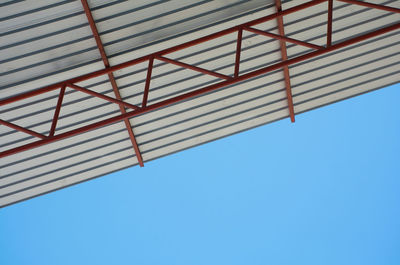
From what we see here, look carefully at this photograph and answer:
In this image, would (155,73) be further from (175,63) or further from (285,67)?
(285,67)

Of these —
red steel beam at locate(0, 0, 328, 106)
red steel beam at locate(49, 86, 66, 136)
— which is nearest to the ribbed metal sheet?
red steel beam at locate(0, 0, 328, 106)

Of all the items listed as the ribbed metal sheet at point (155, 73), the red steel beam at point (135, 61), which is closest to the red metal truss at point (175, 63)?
the red steel beam at point (135, 61)

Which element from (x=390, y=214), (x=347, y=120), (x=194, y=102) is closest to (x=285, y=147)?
(x=347, y=120)

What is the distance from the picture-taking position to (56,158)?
631 inches

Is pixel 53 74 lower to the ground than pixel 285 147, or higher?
lower

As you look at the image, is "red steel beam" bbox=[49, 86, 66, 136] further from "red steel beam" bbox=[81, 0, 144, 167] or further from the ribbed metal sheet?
"red steel beam" bbox=[81, 0, 144, 167]

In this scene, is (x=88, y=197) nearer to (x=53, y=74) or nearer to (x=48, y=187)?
(x=48, y=187)

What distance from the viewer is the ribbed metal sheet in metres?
13.6

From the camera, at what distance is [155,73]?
49.6 ft

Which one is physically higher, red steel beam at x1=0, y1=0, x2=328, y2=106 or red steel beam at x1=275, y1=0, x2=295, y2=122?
red steel beam at x1=275, y1=0, x2=295, y2=122

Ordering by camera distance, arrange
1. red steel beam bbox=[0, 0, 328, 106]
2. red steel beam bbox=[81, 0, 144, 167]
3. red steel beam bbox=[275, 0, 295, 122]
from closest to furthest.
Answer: red steel beam bbox=[81, 0, 144, 167]
red steel beam bbox=[0, 0, 328, 106]
red steel beam bbox=[275, 0, 295, 122]

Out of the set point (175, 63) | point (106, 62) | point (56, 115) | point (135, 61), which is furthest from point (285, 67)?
point (56, 115)

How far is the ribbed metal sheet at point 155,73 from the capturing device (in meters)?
13.6

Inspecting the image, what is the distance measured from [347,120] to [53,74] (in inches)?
1318
